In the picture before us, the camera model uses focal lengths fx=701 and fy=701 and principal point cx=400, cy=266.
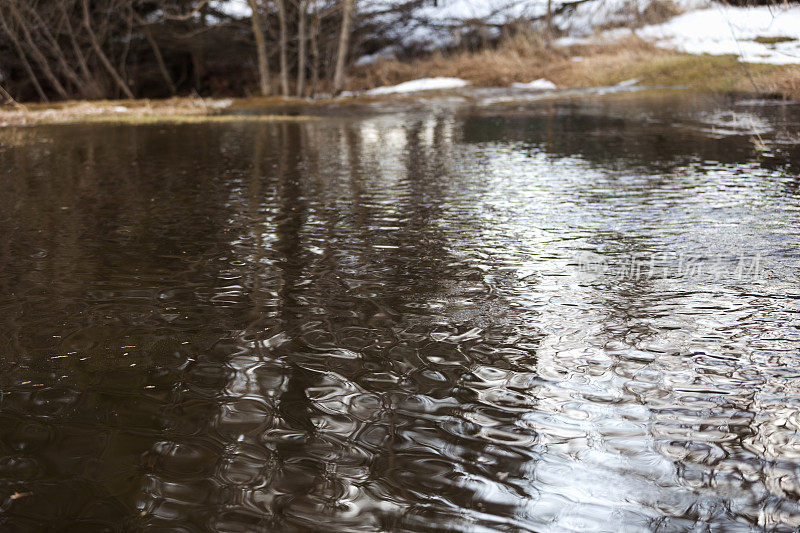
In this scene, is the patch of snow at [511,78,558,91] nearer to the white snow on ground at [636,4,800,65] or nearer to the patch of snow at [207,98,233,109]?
the white snow on ground at [636,4,800,65]

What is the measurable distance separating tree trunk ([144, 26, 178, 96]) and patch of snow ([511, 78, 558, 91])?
1513 centimetres

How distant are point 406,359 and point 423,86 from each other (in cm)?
A: 2417

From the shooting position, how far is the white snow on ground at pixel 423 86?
25.9 meters

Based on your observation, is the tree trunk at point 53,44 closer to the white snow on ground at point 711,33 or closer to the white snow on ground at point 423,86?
the white snow on ground at point 423,86

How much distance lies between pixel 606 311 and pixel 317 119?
15.3 metres

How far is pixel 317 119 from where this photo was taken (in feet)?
60.3

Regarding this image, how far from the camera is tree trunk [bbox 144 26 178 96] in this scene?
96.8 feet

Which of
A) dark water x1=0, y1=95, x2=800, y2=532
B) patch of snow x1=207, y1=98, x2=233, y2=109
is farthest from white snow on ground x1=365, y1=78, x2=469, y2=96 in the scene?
dark water x1=0, y1=95, x2=800, y2=532

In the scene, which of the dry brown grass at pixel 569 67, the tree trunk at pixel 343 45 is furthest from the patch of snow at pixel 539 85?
the tree trunk at pixel 343 45

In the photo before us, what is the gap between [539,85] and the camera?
25188 millimetres

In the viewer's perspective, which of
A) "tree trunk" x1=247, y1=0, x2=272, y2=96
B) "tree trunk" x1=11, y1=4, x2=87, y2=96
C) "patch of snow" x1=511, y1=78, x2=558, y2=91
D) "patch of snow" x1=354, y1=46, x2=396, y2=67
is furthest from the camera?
"patch of snow" x1=354, y1=46, x2=396, y2=67

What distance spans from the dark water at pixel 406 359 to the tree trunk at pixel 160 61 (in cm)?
2456

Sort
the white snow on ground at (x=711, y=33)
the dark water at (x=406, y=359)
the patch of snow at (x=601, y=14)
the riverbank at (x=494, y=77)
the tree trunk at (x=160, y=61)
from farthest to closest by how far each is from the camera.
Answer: the tree trunk at (x=160, y=61) < the patch of snow at (x=601, y=14) < the white snow on ground at (x=711, y=33) < the riverbank at (x=494, y=77) < the dark water at (x=406, y=359)

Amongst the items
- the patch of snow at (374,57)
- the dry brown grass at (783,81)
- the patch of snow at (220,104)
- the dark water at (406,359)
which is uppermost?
the patch of snow at (374,57)
